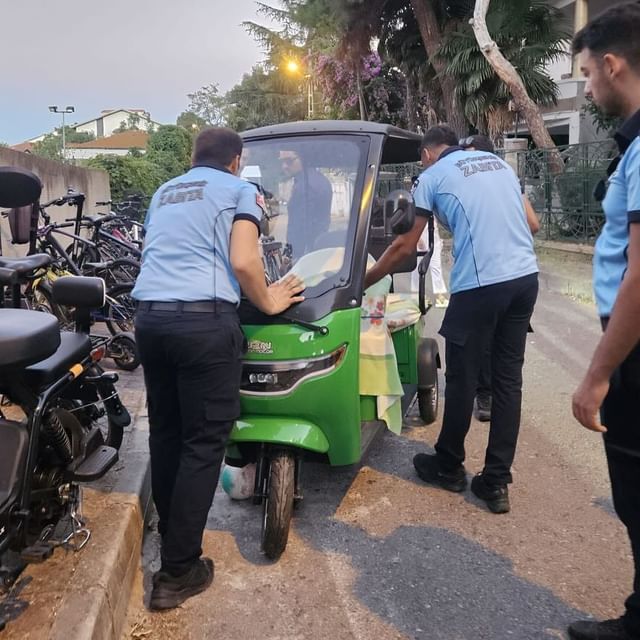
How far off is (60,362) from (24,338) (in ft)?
1.41

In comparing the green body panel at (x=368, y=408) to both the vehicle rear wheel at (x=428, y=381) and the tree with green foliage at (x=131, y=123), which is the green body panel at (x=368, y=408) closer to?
the vehicle rear wheel at (x=428, y=381)

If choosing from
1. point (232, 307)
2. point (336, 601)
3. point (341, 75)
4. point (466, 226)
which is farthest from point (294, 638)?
point (341, 75)

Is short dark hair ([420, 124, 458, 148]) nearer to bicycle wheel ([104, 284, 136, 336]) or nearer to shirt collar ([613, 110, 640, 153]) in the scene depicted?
shirt collar ([613, 110, 640, 153])

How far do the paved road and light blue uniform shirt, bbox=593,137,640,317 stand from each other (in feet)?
4.69

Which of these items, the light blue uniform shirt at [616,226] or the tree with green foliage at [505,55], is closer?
the light blue uniform shirt at [616,226]

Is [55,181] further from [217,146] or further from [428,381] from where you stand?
[217,146]

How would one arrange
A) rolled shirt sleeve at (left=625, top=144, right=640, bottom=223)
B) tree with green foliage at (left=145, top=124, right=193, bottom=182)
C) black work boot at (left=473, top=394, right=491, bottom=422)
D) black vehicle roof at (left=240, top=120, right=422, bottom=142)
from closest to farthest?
rolled shirt sleeve at (left=625, top=144, right=640, bottom=223) → black vehicle roof at (left=240, top=120, right=422, bottom=142) → black work boot at (left=473, top=394, right=491, bottom=422) → tree with green foliage at (left=145, top=124, right=193, bottom=182)

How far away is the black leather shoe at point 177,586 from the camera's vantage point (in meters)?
2.92

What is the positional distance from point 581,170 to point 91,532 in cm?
1273

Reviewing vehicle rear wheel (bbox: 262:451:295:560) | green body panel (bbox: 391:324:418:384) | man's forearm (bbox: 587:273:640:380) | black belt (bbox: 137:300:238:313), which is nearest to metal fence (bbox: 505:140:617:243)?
green body panel (bbox: 391:324:418:384)

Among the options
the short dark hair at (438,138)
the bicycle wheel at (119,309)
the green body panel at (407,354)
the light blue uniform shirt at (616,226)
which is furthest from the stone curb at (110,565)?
the bicycle wheel at (119,309)

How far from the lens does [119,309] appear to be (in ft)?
22.3

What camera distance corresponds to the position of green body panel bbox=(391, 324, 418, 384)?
14.1 feet

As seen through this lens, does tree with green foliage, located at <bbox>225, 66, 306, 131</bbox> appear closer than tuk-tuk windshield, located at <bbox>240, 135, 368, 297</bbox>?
No
